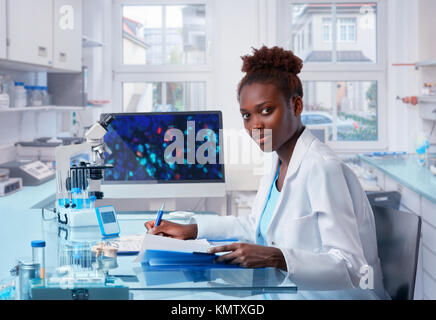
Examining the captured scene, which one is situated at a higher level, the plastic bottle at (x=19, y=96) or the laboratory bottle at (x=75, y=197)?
the plastic bottle at (x=19, y=96)

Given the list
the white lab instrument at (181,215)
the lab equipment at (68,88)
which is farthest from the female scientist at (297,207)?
the lab equipment at (68,88)


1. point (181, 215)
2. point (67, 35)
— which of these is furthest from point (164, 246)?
point (67, 35)

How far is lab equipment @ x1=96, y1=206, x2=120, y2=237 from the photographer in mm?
1713

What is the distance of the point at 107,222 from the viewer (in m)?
1.74

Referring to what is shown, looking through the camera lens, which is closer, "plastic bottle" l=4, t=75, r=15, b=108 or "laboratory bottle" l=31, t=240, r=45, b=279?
"laboratory bottle" l=31, t=240, r=45, b=279

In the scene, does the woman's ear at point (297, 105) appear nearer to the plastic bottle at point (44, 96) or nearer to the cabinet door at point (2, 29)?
the cabinet door at point (2, 29)

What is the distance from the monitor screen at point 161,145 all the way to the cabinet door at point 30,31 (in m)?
0.71

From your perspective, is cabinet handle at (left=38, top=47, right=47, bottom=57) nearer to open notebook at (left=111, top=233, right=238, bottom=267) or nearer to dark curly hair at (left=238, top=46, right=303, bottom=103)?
dark curly hair at (left=238, top=46, right=303, bottom=103)

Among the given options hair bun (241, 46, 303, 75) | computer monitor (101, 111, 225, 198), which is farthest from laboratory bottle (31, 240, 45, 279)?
computer monitor (101, 111, 225, 198)

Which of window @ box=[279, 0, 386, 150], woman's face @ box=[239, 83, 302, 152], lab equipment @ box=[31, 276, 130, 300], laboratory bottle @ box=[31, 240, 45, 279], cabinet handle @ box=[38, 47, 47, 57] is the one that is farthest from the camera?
window @ box=[279, 0, 386, 150]

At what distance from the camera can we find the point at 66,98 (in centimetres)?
374

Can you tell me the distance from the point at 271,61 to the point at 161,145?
3.64 ft

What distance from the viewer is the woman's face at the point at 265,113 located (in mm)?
1393
